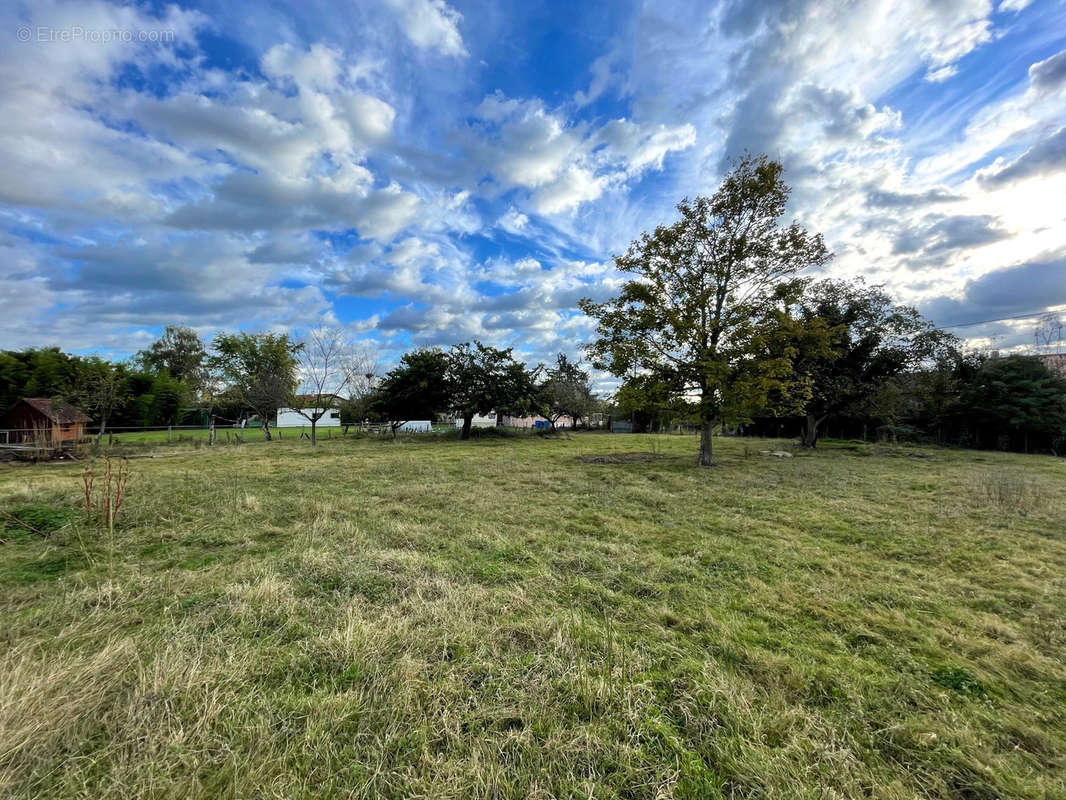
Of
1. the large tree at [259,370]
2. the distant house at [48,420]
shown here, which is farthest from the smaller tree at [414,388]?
the distant house at [48,420]

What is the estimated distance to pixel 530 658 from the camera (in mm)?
2592

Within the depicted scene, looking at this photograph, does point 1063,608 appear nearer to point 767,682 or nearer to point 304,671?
point 767,682

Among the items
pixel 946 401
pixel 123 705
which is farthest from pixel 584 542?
pixel 946 401

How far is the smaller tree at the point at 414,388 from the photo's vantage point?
2409cm

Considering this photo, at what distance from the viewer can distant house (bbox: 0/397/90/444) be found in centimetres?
1716

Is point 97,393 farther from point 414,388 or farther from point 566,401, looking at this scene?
point 566,401

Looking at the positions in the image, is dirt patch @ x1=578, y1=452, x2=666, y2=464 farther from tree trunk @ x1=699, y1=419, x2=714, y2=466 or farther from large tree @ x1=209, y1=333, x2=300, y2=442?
large tree @ x1=209, y1=333, x2=300, y2=442

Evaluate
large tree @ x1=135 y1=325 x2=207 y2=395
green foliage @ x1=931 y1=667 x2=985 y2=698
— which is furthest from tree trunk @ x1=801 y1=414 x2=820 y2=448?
large tree @ x1=135 y1=325 x2=207 y2=395

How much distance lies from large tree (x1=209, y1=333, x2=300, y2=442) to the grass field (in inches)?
783

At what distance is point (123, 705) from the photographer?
206 centimetres

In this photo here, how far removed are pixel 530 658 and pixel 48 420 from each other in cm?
2857

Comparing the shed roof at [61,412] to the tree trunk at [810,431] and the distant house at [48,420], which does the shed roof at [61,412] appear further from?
the tree trunk at [810,431]

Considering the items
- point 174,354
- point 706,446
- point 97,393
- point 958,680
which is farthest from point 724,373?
point 174,354

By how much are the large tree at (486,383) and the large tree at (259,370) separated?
35.5 feet
